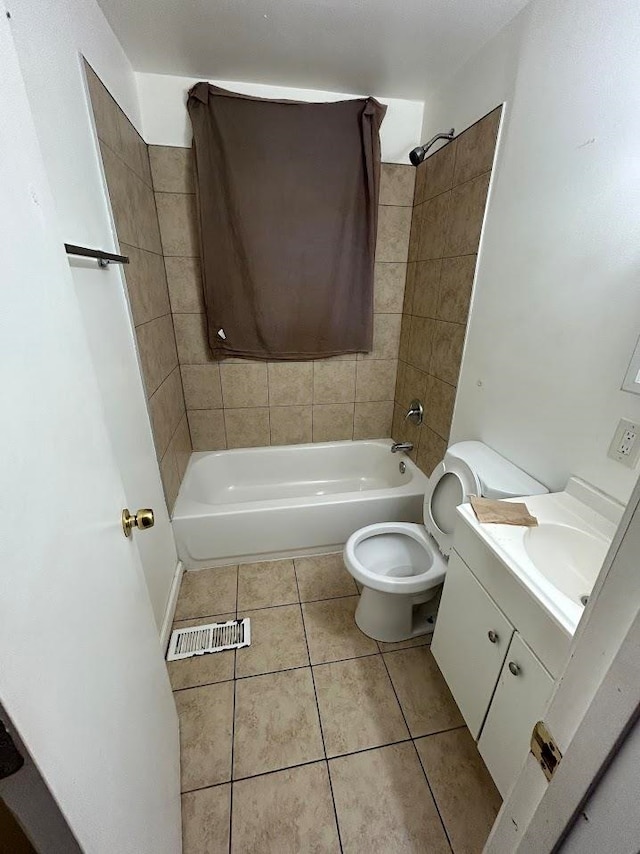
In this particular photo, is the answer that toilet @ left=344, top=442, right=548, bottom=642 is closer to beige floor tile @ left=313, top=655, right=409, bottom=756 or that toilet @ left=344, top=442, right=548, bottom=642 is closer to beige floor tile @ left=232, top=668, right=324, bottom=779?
beige floor tile @ left=313, top=655, right=409, bottom=756

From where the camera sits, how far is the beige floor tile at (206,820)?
3.14ft

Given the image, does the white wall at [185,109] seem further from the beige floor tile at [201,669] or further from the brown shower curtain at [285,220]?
the beige floor tile at [201,669]

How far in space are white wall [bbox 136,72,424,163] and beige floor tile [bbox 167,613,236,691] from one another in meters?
2.40

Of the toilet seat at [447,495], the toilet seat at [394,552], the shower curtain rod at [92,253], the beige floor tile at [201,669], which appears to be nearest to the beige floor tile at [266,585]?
the beige floor tile at [201,669]

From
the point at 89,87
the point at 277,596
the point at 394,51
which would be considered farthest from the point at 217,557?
the point at 394,51

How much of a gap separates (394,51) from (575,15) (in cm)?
69

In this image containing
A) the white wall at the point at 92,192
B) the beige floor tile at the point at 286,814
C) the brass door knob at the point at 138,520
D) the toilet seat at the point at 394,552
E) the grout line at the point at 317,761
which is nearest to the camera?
the brass door knob at the point at 138,520

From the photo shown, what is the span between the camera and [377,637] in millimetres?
1497

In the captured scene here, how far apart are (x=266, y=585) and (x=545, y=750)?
1520 millimetres

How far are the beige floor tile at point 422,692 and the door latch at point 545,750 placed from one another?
1.02 metres

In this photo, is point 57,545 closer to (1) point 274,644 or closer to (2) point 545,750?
(2) point 545,750

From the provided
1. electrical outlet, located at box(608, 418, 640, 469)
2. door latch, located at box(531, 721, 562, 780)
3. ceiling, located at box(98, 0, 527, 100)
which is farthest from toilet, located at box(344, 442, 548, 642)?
ceiling, located at box(98, 0, 527, 100)

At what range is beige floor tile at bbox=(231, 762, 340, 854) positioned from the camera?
964 millimetres

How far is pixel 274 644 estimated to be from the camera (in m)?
1.48
